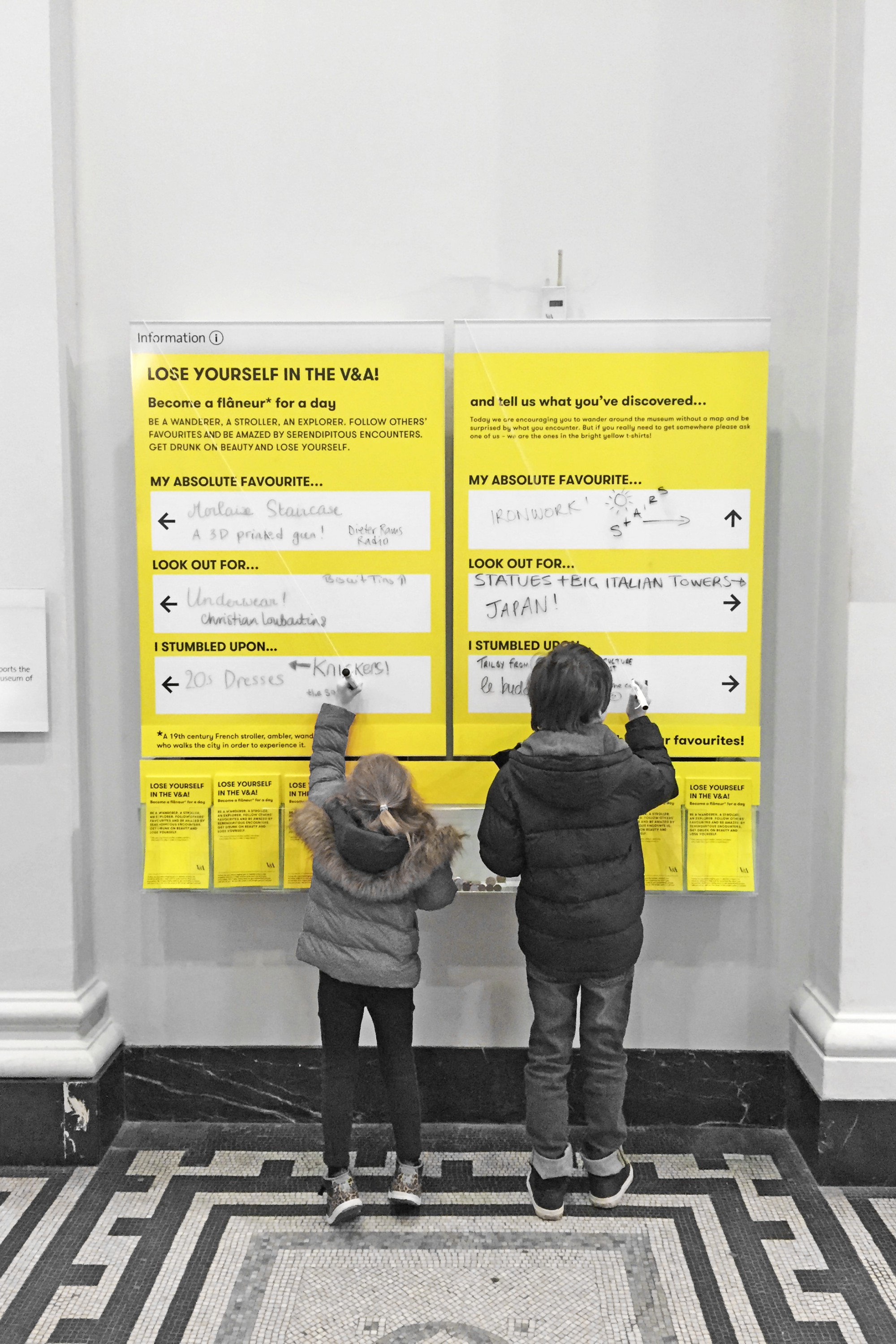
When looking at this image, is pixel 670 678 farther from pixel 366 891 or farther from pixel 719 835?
pixel 366 891

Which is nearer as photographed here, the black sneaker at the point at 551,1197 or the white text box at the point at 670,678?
the black sneaker at the point at 551,1197

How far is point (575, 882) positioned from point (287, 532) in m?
1.19

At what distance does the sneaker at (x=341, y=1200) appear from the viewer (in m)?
2.35

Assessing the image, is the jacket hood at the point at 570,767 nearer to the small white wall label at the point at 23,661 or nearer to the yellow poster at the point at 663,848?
the yellow poster at the point at 663,848

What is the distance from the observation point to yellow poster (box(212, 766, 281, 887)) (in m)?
2.69

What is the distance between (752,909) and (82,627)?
205cm

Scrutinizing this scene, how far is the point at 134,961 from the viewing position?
2.85m

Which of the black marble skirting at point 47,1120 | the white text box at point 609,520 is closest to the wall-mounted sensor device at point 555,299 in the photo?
the white text box at point 609,520

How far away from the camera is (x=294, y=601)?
2.67 metres

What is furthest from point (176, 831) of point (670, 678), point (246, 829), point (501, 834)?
point (670, 678)

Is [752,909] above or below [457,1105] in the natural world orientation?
above

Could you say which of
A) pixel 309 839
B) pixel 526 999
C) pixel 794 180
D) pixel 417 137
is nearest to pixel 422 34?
pixel 417 137

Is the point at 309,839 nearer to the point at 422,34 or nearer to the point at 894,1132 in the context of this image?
the point at 894,1132

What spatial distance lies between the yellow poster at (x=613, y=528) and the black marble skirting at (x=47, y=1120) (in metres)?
1.39
